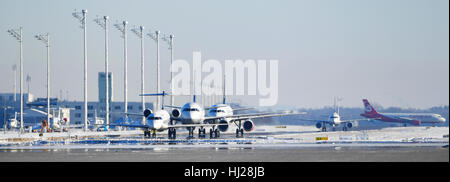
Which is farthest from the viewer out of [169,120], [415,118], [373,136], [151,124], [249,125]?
[415,118]

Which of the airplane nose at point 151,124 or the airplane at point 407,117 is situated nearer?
the airplane nose at point 151,124

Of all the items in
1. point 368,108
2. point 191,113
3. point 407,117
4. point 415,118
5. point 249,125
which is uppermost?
point 191,113

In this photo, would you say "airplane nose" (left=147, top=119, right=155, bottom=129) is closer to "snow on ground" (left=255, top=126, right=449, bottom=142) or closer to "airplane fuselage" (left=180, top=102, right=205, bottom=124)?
"airplane fuselage" (left=180, top=102, right=205, bottom=124)

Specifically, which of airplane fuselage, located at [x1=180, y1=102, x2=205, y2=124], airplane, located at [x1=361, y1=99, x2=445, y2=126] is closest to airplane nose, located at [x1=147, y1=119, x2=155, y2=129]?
airplane fuselage, located at [x1=180, y1=102, x2=205, y2=124]

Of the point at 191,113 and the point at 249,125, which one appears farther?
the point at 249,125

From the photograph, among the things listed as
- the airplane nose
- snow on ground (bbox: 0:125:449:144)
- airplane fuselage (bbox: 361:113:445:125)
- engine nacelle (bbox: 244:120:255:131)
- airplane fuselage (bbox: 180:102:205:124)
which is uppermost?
airplane fuselage (bbox: 180:102:205:124)

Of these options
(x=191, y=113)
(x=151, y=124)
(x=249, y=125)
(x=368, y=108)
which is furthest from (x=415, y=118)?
(x=151, y=124)

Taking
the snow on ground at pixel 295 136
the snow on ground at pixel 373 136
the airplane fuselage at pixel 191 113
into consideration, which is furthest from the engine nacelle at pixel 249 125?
the airplane fuselage at pixel 191 113

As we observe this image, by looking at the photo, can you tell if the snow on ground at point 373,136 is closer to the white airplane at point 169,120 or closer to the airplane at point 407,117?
the white airplane at point 169,120

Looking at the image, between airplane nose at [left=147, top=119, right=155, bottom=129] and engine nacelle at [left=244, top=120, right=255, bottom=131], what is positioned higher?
airplane nose at [left=147, top=119, right=155, bottom=129]

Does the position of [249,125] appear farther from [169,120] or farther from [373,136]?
[373,136]
